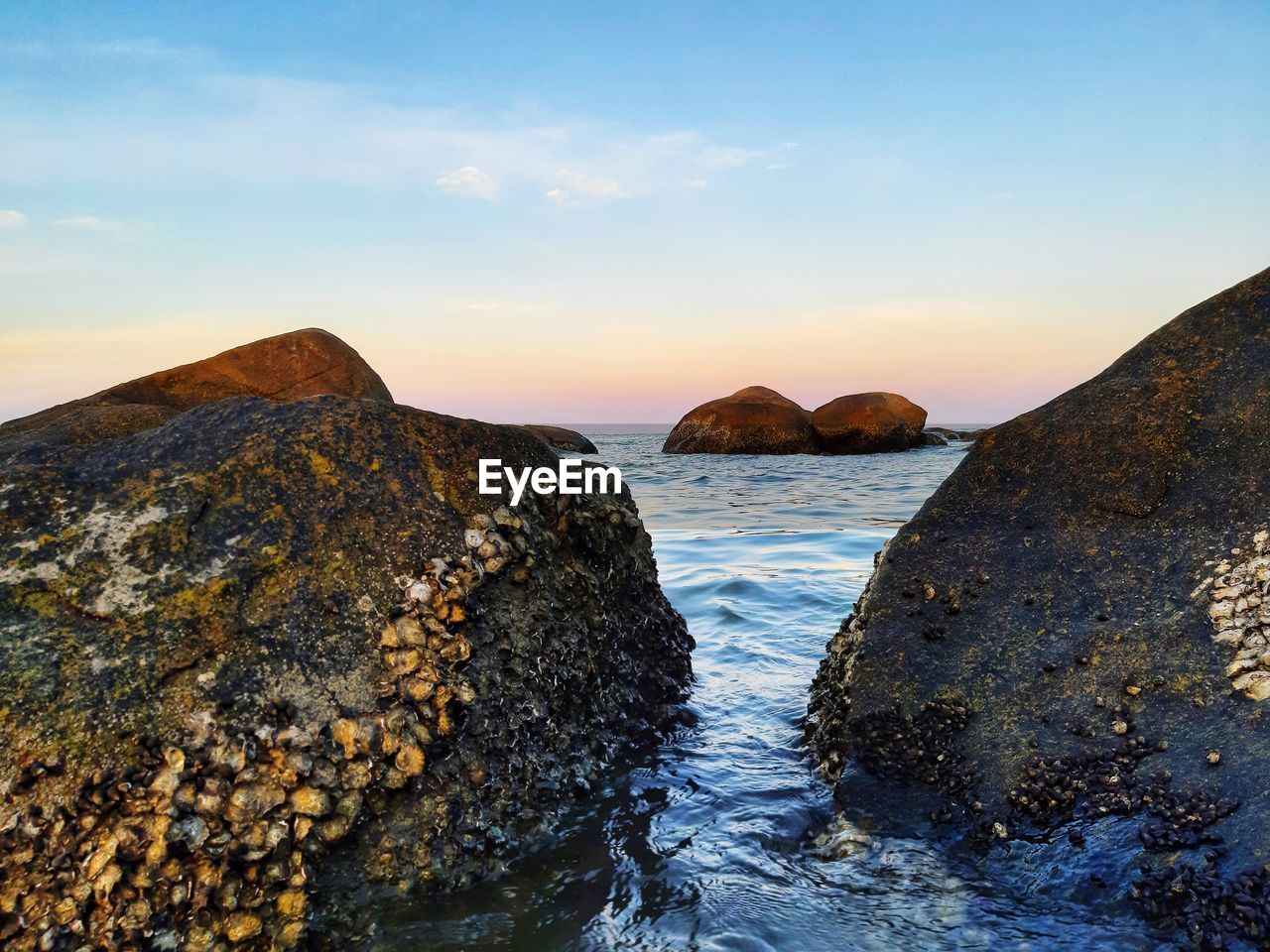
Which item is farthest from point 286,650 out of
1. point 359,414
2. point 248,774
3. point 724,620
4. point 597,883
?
point 724,620

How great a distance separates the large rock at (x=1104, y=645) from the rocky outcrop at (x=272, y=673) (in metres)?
1.42

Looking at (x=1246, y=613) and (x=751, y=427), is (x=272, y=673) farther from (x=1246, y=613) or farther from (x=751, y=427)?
(x=751, y=427)

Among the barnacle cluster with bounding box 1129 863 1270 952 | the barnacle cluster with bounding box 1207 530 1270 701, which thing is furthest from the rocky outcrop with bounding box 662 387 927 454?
the barnacle cluster with bounding box 1129 863 1270 952

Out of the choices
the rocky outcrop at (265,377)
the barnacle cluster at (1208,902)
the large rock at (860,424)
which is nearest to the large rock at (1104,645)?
the barnacle cluster at (1208,902)

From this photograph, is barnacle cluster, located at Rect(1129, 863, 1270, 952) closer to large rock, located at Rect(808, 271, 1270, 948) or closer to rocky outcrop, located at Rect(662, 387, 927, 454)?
large rock, located at Rect(808, 271, 1270, 948)

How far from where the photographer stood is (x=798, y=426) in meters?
30.1

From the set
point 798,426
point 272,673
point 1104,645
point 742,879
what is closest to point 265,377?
point 272,673

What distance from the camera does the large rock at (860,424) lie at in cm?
3028

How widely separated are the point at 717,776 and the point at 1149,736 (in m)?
1.82

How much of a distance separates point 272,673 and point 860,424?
92.6ft

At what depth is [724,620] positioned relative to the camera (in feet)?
25.1

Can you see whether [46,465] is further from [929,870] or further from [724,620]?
[724,620]

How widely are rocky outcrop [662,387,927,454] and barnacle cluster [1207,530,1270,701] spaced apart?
85.7 ft

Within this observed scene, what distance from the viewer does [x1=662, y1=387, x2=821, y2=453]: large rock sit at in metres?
30.0
